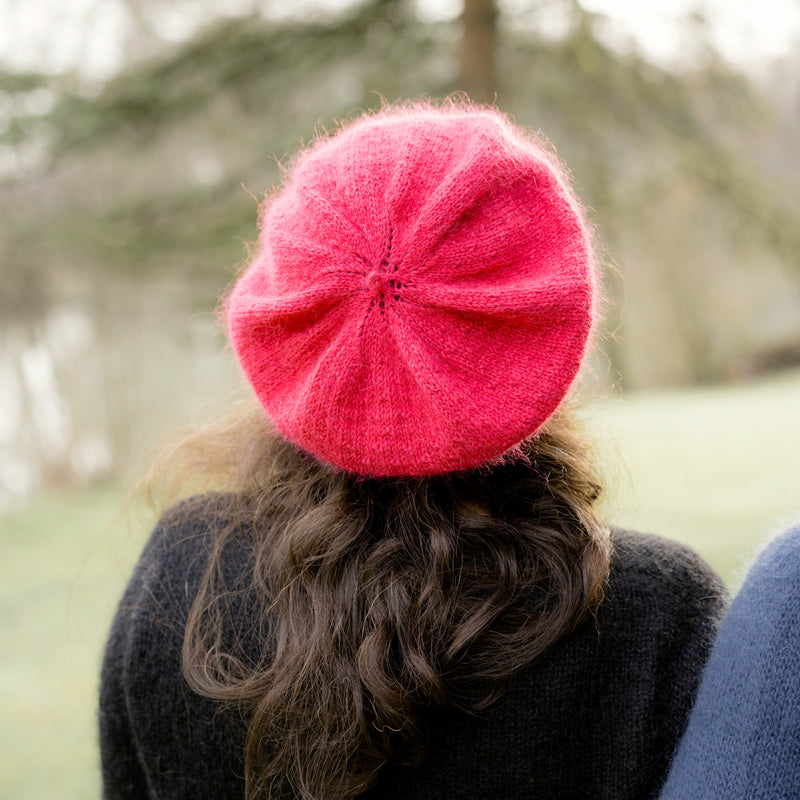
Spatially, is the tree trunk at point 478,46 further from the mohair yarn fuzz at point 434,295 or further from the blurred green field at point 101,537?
the mohair yarn fuzz at point 434,295

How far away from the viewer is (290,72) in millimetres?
5484

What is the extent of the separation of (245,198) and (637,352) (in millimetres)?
9077

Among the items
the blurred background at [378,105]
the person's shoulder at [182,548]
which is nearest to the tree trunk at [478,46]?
the blurred background at [378,105]

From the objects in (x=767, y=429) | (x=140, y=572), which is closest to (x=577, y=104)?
(x=767, y=429)

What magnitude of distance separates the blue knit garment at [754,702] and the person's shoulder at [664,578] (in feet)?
0.27

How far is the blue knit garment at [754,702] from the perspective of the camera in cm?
90

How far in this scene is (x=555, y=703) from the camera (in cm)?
101

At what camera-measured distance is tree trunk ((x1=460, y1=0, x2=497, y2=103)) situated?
4992 mm

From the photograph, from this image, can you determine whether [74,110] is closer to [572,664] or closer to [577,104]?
[577,104]

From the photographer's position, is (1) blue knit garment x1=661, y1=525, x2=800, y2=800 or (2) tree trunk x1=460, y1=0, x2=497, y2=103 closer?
(1) blue knit garment x1=661, y1=525, x2=800, y2=800

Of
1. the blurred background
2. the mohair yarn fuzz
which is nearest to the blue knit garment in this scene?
the mohair yarn fuzz

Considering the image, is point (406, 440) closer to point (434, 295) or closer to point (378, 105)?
point (434, 295)

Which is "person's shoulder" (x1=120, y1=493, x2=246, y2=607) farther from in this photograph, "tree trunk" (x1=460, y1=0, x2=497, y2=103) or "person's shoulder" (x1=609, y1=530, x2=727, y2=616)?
"tree trunk" (x1=460, y1=0, x2=497, y2=103)

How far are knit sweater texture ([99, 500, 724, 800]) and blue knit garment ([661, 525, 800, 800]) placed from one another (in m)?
0.07
